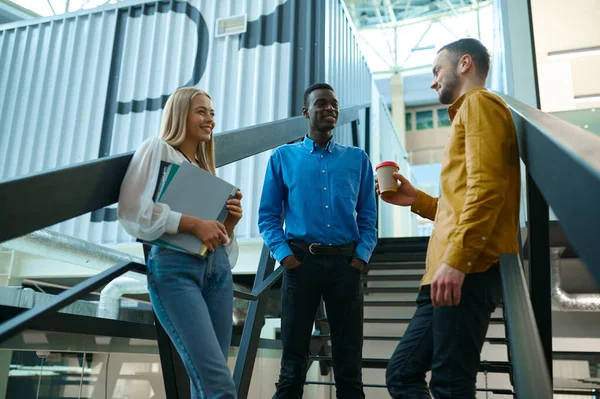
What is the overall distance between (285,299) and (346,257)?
330mm

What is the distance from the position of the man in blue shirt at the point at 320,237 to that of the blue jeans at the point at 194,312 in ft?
2.10

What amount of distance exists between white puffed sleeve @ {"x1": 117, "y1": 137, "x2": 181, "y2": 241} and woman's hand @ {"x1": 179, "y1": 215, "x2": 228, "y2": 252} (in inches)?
1.2

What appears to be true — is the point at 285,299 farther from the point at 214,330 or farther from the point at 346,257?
the point at 214,330

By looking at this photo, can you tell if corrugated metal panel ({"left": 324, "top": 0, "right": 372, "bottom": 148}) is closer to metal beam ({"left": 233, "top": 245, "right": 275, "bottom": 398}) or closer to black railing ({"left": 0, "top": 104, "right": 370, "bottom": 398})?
metal beam ({"left": 233, "top": 245, "right": 275, "bottom": 398})

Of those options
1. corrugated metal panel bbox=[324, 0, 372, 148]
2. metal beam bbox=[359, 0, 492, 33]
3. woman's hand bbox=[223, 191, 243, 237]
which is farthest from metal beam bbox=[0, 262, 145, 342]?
metal beam bbox=[359, 0, 492, 33]

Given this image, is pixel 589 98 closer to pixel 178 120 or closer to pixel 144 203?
pixel 178 120

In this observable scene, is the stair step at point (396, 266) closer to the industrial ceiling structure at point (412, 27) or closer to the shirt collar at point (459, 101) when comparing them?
the shirt collar at point (459, 101)

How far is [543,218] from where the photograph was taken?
159 cm

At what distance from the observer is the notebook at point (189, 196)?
1.69 meters

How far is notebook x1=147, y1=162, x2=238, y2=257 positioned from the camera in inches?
66.6

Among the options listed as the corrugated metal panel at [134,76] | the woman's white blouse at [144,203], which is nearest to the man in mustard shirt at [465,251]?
the woman's white blouse at [144,203]

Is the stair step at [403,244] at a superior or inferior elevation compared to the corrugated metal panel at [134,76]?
inferior

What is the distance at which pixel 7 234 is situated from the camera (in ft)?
3.51

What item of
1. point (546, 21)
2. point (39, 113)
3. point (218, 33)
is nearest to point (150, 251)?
point (218, 33)
